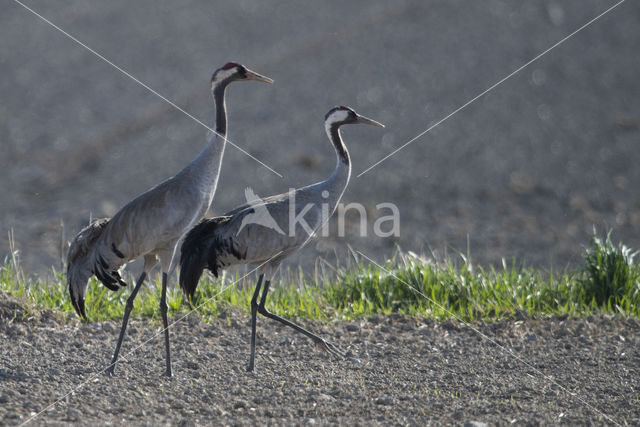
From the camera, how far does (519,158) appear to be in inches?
588

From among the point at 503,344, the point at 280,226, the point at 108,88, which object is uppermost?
the point at 108,88

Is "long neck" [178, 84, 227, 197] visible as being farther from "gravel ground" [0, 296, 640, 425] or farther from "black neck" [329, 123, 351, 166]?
"gravel ground" [0, 296, 640, 425]

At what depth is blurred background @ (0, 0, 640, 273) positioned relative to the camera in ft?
42.7

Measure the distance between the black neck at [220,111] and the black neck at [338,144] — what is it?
92 cm

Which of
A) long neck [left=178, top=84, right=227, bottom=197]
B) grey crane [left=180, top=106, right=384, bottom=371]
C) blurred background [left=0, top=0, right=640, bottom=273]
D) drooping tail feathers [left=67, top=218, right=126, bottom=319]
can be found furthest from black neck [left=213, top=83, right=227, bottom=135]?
blurred background [left=0, top=0, right=640, bottom=273]

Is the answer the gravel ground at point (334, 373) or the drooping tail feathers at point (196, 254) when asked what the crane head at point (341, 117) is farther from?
the gravel ground at point (334, 373)

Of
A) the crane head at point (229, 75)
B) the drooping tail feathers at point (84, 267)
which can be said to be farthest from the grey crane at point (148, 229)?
the crane head at point (229, 75)

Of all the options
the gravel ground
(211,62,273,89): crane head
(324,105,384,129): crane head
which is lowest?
the gravel ground

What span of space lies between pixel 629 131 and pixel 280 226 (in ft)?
39.3

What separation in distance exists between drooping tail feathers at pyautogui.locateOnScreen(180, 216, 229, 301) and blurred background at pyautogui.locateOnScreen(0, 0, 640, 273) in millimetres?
5253

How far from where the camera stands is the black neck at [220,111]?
19.1 feet

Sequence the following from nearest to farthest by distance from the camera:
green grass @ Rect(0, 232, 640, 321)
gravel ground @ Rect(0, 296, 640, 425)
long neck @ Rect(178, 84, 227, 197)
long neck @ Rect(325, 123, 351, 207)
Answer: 1. gravel ground @ Rect(0, 296, 640, 425)
2. long neck @ Rect(178, 84, 227, 197)
3. long neck @ Rect(325, 123, 351, 207)
4. green grass @ Rect(0, 232, 640, 321)

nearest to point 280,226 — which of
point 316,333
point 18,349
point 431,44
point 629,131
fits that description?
point 316,333

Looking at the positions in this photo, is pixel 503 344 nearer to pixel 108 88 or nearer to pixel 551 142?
pixel 551 142
